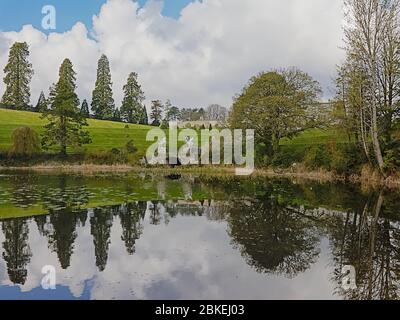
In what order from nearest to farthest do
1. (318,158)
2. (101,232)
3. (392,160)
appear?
(101,232) → (392,160) → (318,158)

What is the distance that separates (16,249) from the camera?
877 cm

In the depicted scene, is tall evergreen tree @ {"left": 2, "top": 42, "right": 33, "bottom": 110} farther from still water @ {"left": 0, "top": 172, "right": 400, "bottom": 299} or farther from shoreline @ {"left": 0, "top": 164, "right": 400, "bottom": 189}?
still water @ {"left": 0, "top": 172, "right": 400, "bottom": 299}

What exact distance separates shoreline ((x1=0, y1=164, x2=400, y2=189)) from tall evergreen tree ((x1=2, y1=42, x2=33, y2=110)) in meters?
25.0

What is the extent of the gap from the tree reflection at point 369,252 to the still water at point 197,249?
20 millimetres

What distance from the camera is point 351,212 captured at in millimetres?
14328

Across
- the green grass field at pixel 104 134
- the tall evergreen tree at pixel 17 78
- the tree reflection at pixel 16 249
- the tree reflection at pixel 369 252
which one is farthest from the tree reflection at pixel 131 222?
the tall evergreen tree at pixel 17 78

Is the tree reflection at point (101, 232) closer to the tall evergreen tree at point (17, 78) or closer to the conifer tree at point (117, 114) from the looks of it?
the tall evergreen tree at point (17, 78)

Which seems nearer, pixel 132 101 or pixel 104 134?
pixel 104 134

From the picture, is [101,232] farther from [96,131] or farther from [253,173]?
[96,131]

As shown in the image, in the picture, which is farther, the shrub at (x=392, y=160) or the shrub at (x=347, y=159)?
the shrub at (x=347, y=159)

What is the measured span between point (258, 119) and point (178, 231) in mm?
27033

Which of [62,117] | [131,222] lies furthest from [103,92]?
[131,222]

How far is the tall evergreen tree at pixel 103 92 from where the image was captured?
72875 millimetres

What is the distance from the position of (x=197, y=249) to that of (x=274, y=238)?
2.09 meters
